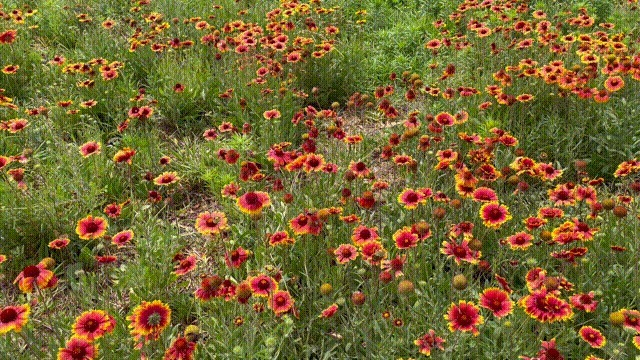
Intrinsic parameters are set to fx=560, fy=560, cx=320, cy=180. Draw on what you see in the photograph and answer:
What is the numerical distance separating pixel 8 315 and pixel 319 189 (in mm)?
1604

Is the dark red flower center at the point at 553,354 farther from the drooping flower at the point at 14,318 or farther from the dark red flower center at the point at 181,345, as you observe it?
the drooping flower at the point at 14,318

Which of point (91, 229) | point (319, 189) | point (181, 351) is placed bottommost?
point (319, 189)

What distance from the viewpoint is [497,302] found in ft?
6.24

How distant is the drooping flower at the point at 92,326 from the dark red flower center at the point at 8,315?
197 mm

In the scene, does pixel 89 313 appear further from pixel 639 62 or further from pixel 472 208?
pixel 639 62

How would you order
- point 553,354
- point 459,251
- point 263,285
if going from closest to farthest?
point 553,354 < point 263,285 < point 459,251

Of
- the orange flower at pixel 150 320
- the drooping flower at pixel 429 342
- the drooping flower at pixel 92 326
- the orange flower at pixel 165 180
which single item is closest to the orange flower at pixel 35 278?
the drooping flower at pixel 92 326

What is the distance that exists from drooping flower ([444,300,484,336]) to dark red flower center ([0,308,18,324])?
147 cm

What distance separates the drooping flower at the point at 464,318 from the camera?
6.06 feet

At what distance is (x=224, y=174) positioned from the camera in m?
3.41

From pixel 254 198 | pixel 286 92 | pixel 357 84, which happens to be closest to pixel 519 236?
pixel 254 198

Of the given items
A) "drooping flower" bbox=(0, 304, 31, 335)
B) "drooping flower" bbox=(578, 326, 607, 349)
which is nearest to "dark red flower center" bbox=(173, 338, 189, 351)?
"drooping flower" bbox=(0, 304, 31, 335)

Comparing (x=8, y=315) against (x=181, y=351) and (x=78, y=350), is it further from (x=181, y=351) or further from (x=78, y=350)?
(x=181, y=351)

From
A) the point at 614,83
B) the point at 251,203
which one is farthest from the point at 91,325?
the point at 614,83
